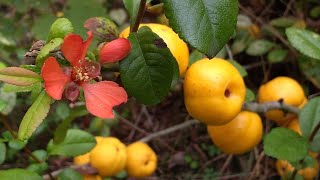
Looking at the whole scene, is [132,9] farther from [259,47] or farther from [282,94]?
[259,47]

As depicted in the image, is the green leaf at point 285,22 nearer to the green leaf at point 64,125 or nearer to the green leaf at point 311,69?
the green leaf at point 311,69

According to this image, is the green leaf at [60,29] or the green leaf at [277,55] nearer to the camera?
the green leaf at [60,29]

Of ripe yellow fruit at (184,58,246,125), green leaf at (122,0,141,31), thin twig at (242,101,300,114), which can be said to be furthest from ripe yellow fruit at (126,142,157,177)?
green leaf at (122,0,141,31)

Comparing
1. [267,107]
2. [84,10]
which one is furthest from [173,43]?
[84,10]

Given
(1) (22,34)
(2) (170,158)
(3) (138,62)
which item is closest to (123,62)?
(3) (138,62)

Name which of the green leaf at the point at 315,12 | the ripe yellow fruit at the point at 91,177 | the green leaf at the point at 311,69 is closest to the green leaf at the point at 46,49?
the ripe yellow fruit at the point at 91,177

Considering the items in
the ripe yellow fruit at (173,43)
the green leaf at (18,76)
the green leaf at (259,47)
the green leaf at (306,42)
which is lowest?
the green leaf at (259,47)
